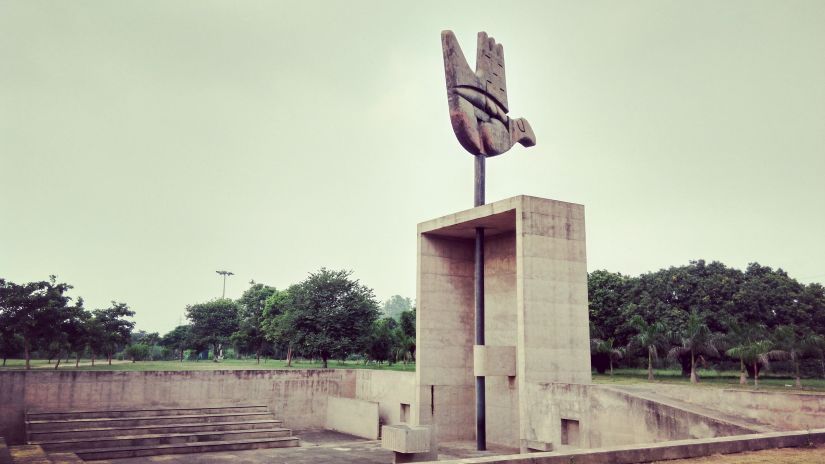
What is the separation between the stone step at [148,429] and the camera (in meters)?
19.0

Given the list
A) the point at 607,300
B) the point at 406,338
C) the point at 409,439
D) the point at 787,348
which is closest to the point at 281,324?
the point at 406,338

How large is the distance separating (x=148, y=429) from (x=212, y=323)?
150ft

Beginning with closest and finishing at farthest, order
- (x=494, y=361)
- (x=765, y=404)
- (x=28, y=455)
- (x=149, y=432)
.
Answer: (x=765, y=404)
(x=28, y=455)
(x=494, y=361)
(x=149, y=432)

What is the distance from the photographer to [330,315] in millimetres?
38438

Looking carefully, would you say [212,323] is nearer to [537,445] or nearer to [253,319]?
[253,319]

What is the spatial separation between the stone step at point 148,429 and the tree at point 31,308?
11.6 metres

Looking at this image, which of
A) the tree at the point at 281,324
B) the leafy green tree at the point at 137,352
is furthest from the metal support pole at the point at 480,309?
the leafy green tree at the point at 137,352

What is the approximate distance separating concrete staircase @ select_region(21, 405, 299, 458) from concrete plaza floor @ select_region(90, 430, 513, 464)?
0.52 m

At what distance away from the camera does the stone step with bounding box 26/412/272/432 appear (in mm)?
19672

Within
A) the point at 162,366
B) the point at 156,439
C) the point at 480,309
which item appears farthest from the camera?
the point at 162,366

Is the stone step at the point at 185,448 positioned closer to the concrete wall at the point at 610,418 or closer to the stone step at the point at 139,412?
the stone step at the point at 139,412

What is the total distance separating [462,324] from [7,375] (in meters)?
16.2

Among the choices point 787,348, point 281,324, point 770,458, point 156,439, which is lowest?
point 156,439

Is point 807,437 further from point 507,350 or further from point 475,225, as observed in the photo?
point 475,225
